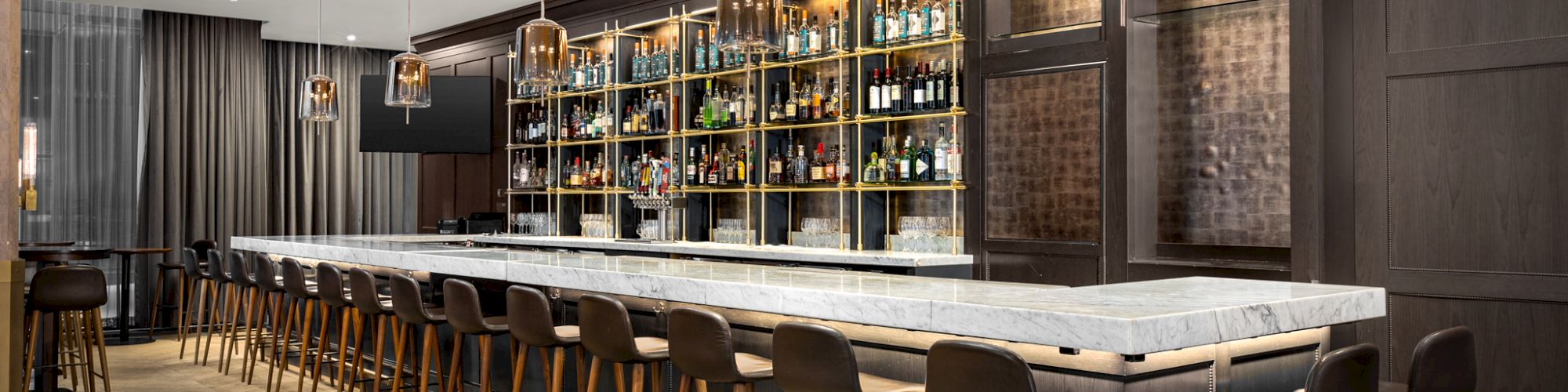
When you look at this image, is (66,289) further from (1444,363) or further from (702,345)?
(1444,363)

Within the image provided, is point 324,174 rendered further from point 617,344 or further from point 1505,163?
point 1505,163

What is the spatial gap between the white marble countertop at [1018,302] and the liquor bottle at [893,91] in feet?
6.24

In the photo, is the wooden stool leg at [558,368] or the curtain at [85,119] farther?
the curtain at [85,119]

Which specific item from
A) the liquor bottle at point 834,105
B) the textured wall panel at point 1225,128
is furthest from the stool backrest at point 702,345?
the liquor bottle at point 834,105

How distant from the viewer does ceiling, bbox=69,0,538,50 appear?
27.5ft

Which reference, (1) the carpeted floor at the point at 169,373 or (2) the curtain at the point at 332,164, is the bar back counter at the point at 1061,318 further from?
(2) the curtain at the point at 332,164

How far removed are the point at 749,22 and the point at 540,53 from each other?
1084mm

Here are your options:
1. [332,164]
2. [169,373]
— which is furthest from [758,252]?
[332,164]

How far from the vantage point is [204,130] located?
30.8 feet

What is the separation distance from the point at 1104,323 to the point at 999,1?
3.31 m

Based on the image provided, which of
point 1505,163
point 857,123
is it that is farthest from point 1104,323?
point 857,123

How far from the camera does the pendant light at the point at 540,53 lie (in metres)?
4.45

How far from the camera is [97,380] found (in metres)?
6.77

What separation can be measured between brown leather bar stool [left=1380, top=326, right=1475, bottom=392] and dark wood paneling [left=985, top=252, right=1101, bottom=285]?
2.16 m
